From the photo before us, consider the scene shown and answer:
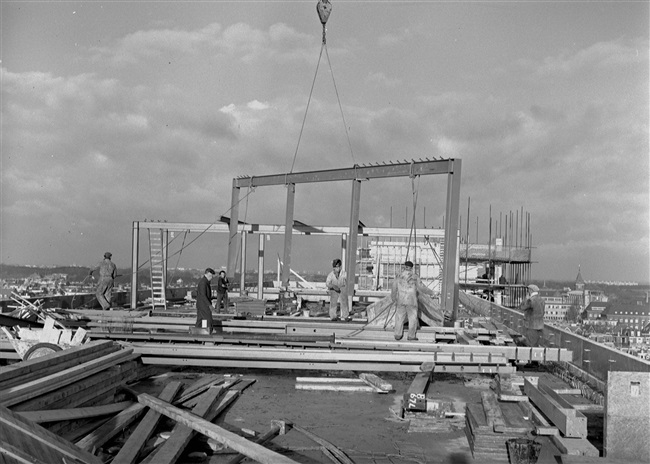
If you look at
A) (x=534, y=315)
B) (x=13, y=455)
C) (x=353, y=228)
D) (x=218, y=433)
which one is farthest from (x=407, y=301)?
(x=13, y=455)

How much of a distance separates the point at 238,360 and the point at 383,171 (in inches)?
280

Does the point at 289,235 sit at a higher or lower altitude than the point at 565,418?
higher

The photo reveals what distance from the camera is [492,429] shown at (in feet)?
22.2

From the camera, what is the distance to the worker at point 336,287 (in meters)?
15.5

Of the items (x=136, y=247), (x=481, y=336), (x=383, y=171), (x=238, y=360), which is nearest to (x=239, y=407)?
(x=238, y=360)

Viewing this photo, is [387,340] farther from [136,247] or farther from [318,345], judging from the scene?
[136,247]

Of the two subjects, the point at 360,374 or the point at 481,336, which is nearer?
the point at 360,374

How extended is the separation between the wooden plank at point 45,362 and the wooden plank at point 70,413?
25.3 inches

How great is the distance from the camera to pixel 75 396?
7.42m

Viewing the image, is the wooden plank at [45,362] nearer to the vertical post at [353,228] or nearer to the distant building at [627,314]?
the vertical post at [353,228]

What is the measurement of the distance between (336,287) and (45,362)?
903 cm

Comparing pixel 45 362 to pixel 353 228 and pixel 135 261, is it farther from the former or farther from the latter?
pixel 135 261

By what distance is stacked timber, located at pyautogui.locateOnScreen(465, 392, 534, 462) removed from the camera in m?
6.51

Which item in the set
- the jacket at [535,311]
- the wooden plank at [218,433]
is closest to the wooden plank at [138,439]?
the wooden plank at [218,433]
